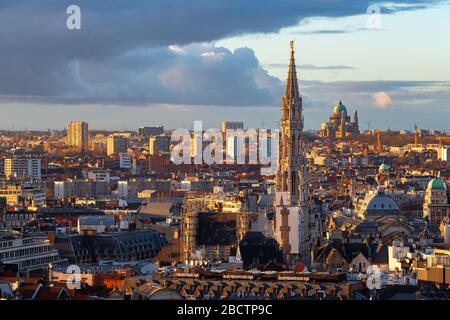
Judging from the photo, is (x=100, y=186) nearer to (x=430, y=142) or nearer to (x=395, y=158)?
(x=395, y=158)

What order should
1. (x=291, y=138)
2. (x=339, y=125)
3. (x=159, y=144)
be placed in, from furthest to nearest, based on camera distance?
(x=339, y=125), (x=159, y=144), (x=291, y=138)

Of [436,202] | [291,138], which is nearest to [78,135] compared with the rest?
[436,202]

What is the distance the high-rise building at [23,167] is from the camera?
129750 mm

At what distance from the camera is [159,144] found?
163 m

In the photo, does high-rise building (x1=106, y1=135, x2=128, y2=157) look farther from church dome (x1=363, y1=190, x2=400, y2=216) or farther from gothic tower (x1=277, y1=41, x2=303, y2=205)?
gothic tower (x1=277, y1=41, x2=303, y2=205)

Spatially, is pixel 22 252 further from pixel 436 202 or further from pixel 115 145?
pixel 115 145

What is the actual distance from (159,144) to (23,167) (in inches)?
1293

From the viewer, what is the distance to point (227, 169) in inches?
5423

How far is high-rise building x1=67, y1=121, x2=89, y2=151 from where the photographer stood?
534ft

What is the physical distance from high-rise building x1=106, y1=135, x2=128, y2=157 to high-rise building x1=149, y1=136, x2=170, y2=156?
22.6 ft

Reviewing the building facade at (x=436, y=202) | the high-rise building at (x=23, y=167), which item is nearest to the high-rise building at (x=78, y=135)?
the high-rise building at (x=23, y=167)

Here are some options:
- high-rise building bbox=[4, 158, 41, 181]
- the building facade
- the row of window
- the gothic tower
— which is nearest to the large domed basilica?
high-rise building bbox=[4, 158, 41, 181]

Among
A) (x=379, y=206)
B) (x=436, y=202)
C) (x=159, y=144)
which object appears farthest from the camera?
(x=159, y=144)
